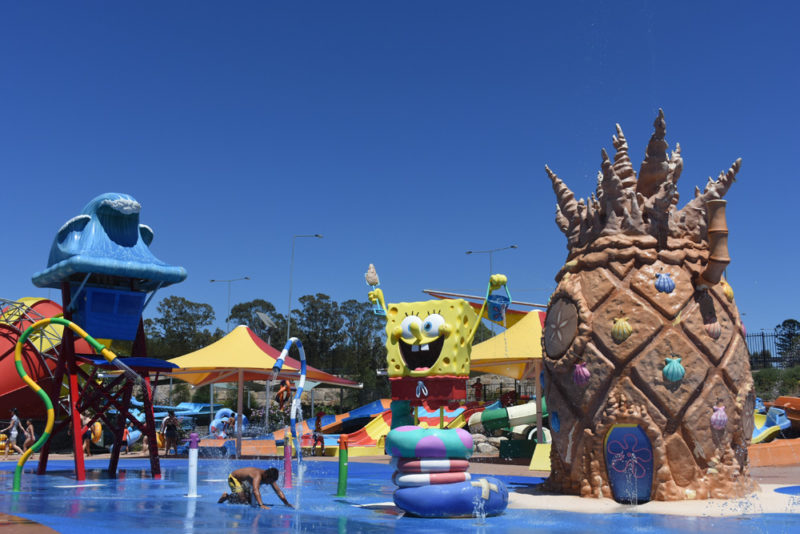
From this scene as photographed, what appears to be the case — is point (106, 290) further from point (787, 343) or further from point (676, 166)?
point (787, 343)

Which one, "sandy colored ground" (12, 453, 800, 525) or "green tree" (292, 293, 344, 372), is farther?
"green tree" (292, 293, 344, 372)

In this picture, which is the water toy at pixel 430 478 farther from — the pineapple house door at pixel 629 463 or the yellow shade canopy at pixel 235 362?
the yellow shade canopy at pixel 235 362

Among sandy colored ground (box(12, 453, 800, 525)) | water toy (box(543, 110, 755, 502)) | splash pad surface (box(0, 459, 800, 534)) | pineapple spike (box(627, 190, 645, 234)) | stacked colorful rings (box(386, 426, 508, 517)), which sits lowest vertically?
splash pad surface (box(0, 459, 800, 534))

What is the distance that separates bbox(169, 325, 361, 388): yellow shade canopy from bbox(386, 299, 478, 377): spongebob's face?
270 inches

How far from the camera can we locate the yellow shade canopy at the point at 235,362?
23.7 m

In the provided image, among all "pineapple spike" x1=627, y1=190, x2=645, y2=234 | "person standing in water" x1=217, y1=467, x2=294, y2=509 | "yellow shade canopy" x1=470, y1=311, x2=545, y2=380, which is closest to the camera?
"person standing in water" x1=217, y1=467, x2=294, y2=509

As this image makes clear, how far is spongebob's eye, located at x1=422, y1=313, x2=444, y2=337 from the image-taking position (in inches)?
711

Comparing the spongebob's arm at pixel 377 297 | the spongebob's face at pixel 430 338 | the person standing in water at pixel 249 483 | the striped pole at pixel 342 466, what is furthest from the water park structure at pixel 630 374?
the spongebob's arm at pixel 377 297

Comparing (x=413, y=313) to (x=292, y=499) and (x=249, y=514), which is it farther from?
(x=249, y=514)

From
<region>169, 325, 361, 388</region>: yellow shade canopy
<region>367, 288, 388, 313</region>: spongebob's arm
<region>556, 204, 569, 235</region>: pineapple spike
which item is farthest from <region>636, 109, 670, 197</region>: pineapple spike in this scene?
<region>169, 325, 361, 388</region>: yellow shade canopy

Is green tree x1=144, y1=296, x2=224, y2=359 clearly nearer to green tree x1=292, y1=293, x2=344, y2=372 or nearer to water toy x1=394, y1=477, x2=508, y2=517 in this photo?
green tree x1=292, y1=293, x2=344, y2=372

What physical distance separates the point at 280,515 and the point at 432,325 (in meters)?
9.02

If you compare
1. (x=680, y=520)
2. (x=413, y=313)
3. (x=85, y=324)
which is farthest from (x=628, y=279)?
(x=85, y=324)

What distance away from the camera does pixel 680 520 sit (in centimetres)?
885
